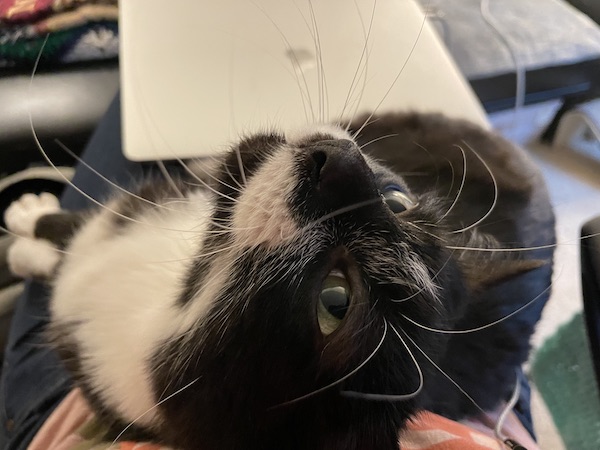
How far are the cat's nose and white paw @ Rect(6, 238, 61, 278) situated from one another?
707 mm

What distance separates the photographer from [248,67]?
3.37 feet

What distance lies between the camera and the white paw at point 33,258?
3.49 feet

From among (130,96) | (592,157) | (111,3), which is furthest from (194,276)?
(592,157)

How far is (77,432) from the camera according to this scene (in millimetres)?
876

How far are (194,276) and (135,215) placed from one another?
35cm

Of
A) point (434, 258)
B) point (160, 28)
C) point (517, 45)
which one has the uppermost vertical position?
point (160, 28)

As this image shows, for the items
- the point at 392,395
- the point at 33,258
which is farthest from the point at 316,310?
the point at 33,258

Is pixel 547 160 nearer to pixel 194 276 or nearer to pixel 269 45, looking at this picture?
pixel 269 45

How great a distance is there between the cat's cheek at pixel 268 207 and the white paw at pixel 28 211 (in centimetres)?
69

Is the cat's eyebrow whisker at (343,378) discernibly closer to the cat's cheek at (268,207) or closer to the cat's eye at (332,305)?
the cat's eye at (332,305)

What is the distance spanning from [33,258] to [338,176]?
81 centimetres

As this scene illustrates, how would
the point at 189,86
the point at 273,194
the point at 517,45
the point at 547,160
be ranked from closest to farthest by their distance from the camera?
the point at 273,194
the point at 189,86
the point at 517,45
the point at 547,160

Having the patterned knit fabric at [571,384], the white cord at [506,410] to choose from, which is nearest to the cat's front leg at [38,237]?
the white cord at [506,410]

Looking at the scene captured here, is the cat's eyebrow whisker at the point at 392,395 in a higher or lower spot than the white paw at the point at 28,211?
lower
